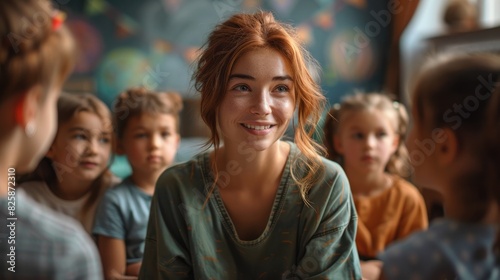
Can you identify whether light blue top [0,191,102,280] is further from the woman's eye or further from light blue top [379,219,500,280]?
the woman's eye

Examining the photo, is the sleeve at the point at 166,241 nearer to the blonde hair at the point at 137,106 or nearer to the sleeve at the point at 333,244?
the sleeve at the point at 333,244

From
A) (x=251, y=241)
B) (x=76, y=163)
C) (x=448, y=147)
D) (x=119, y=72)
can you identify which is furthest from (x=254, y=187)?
(x=119, y=72)

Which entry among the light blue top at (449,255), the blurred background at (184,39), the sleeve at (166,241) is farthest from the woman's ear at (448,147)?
the blurred background at (184,39)

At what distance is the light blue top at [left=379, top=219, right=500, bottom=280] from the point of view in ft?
3.03

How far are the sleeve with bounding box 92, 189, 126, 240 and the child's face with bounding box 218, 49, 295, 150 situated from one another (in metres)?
0.51

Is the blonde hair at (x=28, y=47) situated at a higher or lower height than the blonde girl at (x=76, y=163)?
higher

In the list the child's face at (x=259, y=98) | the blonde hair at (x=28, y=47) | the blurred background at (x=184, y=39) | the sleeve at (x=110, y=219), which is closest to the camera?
the blonde hair at (x=28, y=47)

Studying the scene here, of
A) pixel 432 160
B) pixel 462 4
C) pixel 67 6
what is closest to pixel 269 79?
pixel 432 160

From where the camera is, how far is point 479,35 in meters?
2.66

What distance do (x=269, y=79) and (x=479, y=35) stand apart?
6.14ft

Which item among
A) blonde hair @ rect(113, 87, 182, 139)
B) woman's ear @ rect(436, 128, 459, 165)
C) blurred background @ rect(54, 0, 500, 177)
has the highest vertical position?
blurred background @ rect(54, 0, 500, 177)

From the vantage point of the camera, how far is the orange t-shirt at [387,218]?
1.59 m

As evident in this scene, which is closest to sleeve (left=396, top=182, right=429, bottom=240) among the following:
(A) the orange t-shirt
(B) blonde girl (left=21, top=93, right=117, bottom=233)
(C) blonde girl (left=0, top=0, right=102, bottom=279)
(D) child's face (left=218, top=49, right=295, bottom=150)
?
(A) the orange t-shirt

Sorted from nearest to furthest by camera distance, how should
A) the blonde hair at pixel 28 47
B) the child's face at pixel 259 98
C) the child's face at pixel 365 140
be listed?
the blonde hair at pixel 28 47 → the child's face at pixel 259 98 → the child's face at pixel 365 140
